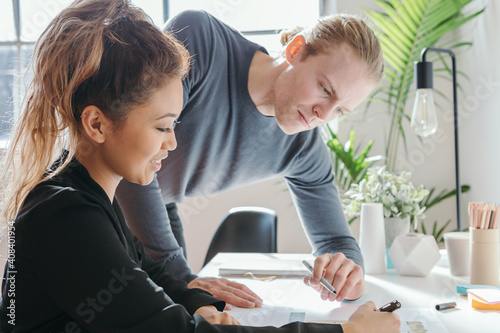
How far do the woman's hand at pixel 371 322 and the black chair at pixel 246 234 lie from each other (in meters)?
1.29

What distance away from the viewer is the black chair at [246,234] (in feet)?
7.15

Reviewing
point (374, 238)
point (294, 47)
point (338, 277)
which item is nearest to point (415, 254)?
point (374, 238)

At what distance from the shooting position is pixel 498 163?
7.01ft

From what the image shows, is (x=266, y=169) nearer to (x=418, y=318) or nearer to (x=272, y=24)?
(x=418, y=318)

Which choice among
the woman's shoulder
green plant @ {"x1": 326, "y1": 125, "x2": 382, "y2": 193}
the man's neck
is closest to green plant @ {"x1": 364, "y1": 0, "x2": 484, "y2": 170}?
green plant @ {"x1": 326, "y1": 125, "x2": 382, "y2": 193}

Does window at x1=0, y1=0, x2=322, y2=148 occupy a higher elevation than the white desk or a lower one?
higher

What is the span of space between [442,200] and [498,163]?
80 cm

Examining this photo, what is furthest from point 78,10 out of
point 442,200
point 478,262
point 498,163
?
point 442,200

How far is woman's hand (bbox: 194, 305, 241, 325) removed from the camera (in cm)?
86

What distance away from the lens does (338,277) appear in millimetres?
1140

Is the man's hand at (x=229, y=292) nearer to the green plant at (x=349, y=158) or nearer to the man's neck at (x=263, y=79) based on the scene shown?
the man's neck at (x=263, y=79)

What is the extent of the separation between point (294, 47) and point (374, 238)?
0.59 m

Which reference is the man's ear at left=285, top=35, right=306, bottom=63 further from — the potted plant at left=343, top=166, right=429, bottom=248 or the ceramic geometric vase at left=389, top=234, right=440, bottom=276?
the ceramic geometric vase at left=389, top=234, right=440, bottom=276

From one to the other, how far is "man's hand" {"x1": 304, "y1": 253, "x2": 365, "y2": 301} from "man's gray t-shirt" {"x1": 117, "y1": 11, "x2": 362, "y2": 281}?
0.20 m
